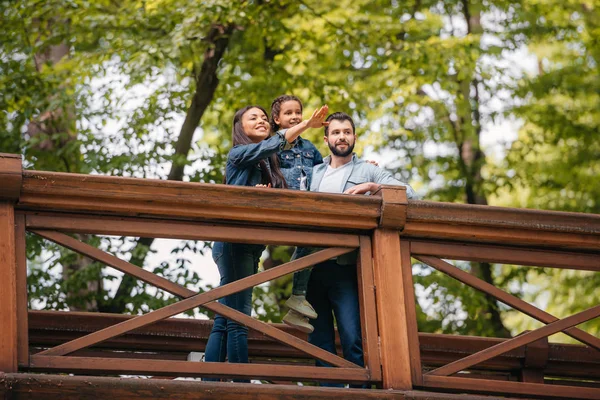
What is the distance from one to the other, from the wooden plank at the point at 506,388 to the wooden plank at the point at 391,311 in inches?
6.8

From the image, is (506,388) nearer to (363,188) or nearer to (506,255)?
(506,255)

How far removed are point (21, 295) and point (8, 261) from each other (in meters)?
0.18

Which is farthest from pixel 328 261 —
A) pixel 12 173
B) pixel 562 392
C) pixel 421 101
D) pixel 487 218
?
pixel 421 101

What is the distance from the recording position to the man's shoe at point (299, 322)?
214 inches

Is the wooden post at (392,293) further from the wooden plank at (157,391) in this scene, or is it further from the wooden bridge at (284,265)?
the wooden plank at (157,391)

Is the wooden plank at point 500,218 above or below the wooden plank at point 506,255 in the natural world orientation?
above

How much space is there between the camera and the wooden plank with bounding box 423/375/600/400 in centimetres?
507

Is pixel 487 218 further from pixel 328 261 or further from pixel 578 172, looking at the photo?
pixel 578 172

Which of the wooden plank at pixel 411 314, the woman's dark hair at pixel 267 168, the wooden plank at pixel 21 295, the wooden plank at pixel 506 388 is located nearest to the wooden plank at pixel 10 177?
the wooden plank at pixel 21 295

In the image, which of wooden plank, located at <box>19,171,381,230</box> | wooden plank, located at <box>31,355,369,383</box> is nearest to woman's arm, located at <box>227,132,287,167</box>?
wooden plank, located at <box>19,171,381,230</box>

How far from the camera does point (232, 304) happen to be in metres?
5.50

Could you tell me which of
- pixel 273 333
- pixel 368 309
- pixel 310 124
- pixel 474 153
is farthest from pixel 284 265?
pixel 474 153

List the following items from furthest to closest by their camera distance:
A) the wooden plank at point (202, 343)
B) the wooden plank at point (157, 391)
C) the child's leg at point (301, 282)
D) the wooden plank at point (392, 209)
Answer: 1. the wooden plank at point (202, 343)
2. the child's leg at point (301, 282)
3. the wooden plank at point (392, 209)
4. the wooden plank at point (157, 391)

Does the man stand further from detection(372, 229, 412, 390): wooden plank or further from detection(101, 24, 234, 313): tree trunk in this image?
detection(101, 24, 234, 313): tree trunk
